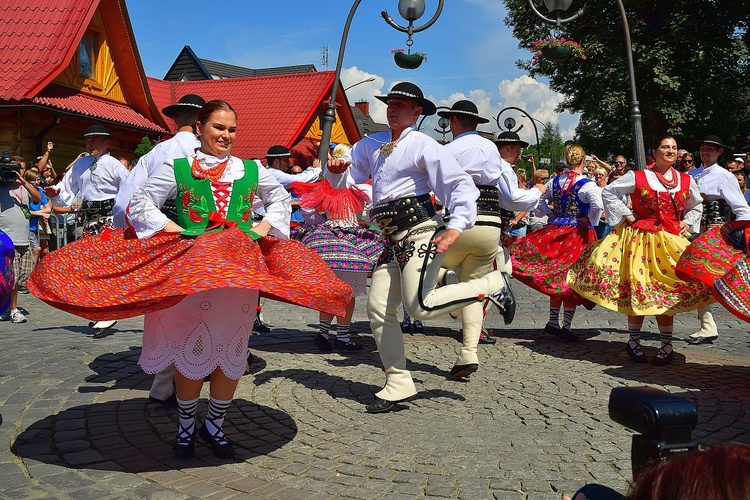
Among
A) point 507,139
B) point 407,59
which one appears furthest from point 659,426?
point 407,59

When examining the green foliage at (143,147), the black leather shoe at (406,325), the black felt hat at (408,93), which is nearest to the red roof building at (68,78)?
the green foliage at (143,147)

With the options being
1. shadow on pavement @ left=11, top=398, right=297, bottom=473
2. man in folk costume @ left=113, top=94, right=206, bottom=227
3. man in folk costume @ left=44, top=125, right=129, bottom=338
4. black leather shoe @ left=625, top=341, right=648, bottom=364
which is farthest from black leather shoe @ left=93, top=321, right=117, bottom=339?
black leather shoe @ left=625, top=341, right=648, bottom=364

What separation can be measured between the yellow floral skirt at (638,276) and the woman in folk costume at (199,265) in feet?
11.0

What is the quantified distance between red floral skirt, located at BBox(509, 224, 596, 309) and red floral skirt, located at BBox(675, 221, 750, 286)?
2.15 meters

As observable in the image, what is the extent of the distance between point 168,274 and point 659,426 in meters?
2.99

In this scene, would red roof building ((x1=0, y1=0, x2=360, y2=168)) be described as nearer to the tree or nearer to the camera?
the camera

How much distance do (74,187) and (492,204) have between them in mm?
4855

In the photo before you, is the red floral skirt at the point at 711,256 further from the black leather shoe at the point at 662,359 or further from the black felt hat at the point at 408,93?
the black felt hat at the point at 408,93

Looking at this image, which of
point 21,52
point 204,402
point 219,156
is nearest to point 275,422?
point 204,402

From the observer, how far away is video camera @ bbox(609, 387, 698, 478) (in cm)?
136

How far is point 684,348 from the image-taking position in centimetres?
768

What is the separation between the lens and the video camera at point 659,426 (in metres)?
1.36

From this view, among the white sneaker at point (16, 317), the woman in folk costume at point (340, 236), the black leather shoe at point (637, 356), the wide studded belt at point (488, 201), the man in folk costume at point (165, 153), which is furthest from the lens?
the white sneaker at point (16, 317)

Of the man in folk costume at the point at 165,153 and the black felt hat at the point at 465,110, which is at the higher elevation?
the black felt hat at the point at 465,110
